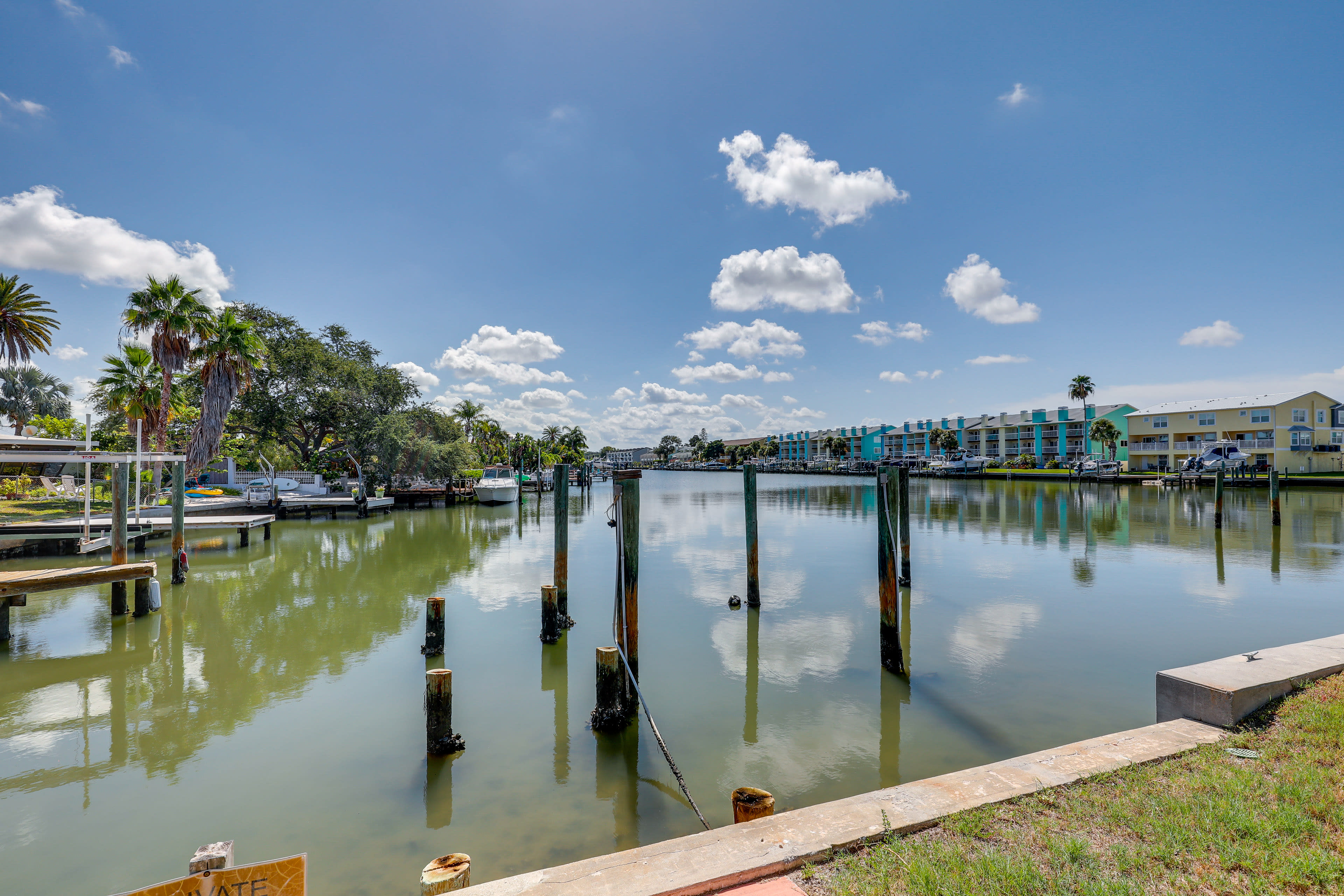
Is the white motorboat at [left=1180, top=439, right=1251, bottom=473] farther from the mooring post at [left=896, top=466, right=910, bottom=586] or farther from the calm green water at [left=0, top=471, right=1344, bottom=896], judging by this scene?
the mooring post at [left=896, top=466, right=910, bottom=586]

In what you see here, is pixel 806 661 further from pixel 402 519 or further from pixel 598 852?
pixel 402 519

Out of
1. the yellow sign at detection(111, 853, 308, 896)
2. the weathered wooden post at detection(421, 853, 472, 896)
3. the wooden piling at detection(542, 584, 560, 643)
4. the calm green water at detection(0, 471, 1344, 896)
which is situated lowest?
the calm green water at detection(0, 471, 1344, 896)

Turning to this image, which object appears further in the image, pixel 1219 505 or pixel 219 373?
pixel 219 373

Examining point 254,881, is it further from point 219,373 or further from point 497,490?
point 497,490

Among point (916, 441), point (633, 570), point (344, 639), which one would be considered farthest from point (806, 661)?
point (916, 441)

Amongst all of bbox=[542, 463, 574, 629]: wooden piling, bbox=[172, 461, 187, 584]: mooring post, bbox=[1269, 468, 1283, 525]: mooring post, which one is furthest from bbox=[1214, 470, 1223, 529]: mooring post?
bbox=[172, 461, 187, 584]: mooring post

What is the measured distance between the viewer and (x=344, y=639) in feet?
41.9

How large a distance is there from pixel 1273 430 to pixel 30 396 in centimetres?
14461

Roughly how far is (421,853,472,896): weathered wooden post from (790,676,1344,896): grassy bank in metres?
2.05

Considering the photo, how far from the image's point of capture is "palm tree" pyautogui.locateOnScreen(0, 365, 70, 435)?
70562 millimetres

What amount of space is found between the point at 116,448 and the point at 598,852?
2012 inches

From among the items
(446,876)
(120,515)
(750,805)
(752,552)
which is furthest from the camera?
(752,552)

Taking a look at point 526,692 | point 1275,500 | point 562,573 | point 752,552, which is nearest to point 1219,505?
point 1275,500

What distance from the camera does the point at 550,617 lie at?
1207 centimetres
